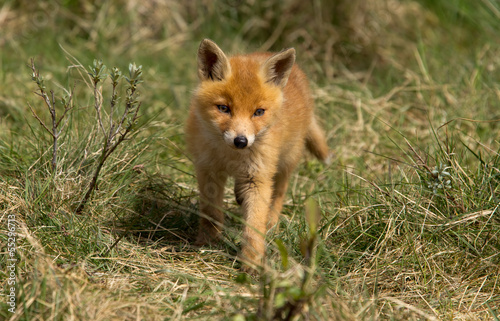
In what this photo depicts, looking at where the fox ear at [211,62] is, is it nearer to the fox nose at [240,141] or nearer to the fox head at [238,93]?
the fox head at [238,93]

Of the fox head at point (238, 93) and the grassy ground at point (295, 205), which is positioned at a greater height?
the fox head at point (238, 93)

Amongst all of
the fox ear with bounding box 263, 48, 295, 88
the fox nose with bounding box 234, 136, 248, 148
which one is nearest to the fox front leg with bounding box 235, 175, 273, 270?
the fox nose with bounding box 234, 136, 248, 148

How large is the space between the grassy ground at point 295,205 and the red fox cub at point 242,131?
200mm

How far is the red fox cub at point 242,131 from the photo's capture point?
3.39 metres

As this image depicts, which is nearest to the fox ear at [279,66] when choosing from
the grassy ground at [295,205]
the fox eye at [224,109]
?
the fox eye at [224,109]

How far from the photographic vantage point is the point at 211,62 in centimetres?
362

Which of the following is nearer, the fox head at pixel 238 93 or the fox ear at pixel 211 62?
the fox head at pixel 238 93

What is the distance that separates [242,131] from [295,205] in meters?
1.26

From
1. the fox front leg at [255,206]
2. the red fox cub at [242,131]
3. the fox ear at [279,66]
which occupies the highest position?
the fox ear at [279,66]

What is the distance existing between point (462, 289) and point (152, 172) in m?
2.34

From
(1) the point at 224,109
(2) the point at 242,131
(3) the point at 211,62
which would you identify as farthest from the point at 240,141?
(3) the point at 211,62

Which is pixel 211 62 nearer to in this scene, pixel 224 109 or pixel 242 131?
pixel 224 109

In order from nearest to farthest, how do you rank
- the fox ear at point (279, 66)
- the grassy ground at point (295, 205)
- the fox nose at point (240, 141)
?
the grassy ground at point (295, 205)
the fox nose at point (240, 141)
the fox ear at point (279, 66)

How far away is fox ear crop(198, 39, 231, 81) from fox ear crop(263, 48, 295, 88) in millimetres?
283
